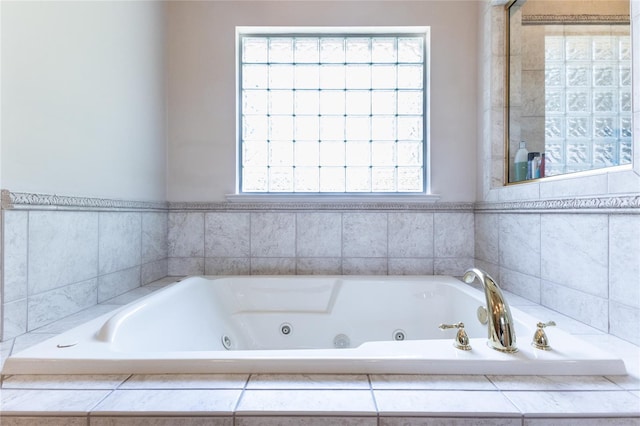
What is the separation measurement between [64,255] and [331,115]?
156 cm

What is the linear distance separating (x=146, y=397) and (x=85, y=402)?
12 centimetres

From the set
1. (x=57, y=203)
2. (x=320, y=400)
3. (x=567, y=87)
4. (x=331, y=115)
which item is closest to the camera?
(x=320, y=400)

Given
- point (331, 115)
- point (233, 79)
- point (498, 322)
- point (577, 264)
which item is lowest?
point (498, 322)

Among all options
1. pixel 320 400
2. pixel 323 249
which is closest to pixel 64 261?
pixel 320 400

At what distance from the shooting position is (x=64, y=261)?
1.20m

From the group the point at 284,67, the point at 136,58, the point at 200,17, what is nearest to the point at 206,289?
the point at 136,58

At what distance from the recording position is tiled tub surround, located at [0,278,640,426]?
0.65 meters

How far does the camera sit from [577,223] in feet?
3.89

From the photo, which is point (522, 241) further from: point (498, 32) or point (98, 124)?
point (98, 124)

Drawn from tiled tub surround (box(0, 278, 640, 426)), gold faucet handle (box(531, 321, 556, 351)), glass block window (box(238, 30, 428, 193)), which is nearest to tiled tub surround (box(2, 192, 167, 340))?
tiled tub surround (box(0, 278, 640, 426))

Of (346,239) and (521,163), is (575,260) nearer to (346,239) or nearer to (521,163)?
(521,163)

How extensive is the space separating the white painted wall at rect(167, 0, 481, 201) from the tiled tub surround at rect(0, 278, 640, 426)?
133 centimetres

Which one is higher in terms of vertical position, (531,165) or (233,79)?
(233,79)

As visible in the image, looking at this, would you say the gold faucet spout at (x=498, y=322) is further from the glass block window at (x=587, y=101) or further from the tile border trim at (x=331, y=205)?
the glass block window at (x=587, y=101)
